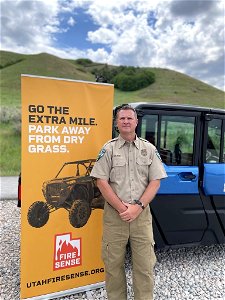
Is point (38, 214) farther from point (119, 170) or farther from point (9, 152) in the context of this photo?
point (9, 152)

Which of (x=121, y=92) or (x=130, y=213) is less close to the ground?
(x=121, y=92)

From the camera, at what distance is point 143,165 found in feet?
7.63

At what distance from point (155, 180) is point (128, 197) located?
0.85 feet

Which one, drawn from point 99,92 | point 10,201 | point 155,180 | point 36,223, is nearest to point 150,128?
point 99,92

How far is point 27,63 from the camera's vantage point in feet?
212

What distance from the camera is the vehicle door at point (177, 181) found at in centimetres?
308

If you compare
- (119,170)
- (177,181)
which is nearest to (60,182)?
(119,170)

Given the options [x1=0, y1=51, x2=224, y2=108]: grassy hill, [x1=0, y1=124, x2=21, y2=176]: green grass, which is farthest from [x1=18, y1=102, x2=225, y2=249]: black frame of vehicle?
[x1=0, y1=51, x2=224, y2=108]: grassy hill

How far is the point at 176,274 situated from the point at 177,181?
1108 millimetres

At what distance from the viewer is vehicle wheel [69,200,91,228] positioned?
Answer: 2695 mm

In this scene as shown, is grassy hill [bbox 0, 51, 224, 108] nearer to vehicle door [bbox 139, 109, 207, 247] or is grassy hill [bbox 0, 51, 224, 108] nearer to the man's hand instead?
vehicle door [bbox 139, 109, 207, 247]

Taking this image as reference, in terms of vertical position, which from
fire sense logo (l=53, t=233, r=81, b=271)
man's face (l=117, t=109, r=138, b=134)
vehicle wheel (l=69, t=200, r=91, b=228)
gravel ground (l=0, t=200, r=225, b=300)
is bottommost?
gravel ground (l=0, t=200, r=225, b=300)

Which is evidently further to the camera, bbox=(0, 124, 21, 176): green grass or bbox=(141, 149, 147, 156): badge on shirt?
bbox=(0, 124, 21, 176): green grass

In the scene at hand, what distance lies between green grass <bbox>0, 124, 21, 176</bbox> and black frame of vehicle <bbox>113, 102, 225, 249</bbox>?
650cm
